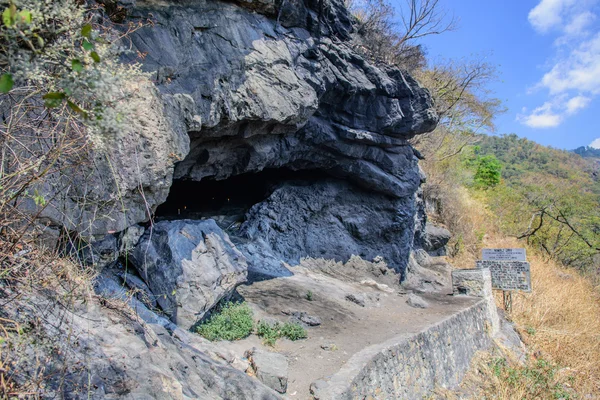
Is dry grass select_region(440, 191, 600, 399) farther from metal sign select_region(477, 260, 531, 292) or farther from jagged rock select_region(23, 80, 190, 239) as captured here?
jagged rock select_region(23, 80, 190, 239)

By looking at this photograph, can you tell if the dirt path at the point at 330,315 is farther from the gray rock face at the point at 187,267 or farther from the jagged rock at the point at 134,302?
the jagged rock at the point at 134,302

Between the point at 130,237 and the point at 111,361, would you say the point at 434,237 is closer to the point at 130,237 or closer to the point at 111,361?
the point at 130,237

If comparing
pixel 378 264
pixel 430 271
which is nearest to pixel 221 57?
pixel 378 264

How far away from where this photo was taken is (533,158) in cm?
5400

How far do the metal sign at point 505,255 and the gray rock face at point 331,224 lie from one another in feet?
6.91

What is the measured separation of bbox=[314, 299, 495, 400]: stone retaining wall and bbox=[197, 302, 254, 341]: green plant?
146 cm

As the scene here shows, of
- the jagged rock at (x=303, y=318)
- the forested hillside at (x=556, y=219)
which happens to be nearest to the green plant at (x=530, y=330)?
the forested hillside at (x=556, y=219)

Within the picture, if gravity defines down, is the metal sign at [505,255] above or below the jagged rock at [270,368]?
above

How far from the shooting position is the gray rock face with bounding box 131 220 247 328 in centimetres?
515

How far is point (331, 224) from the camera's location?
10078 millimetres

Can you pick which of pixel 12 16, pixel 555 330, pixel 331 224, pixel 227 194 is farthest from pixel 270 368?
pixel 555 330

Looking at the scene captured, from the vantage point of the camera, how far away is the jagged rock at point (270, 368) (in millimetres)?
4242

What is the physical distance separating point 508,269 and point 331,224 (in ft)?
16.3

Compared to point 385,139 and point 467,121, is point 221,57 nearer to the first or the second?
point 385,139
